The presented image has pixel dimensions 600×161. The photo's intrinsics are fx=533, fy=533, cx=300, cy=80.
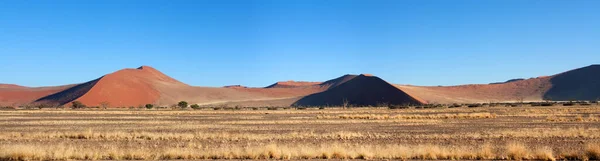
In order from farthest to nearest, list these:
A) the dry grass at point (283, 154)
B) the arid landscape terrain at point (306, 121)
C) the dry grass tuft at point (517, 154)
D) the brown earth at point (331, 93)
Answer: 1. the brown earth at point (331, 93)
2. the arid landscape terrain at point (306, 121)
3. the dry grass at point (283, 154)
4. the dry grass tuft at point (517, 154)

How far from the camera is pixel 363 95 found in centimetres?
12125

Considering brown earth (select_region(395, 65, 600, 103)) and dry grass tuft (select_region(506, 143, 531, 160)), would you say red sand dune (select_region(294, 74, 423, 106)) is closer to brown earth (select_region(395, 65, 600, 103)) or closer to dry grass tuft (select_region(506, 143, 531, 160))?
brown earth (select_region(395, 65, 600, 103))

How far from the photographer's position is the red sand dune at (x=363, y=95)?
10931 cm

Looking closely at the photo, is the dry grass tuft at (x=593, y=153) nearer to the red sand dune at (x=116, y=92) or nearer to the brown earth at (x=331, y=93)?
the brown earth at (x=331, y=93)

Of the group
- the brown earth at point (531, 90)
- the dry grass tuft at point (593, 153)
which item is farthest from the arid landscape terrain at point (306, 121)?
the brown earth at point (531, 90)

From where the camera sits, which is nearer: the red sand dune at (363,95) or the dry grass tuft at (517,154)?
the dry grass tuft at (517,154)

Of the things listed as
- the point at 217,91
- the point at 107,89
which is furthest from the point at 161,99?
the point at 217,91

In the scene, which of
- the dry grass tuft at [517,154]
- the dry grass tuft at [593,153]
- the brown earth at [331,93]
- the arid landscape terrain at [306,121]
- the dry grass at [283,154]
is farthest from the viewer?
the brown earth at [331,93]

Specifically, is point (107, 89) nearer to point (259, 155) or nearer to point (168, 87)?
point (168, 87)

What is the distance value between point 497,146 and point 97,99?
109 metres

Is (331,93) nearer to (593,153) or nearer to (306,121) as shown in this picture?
(306,121)

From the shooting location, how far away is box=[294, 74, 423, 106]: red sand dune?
10931 cm

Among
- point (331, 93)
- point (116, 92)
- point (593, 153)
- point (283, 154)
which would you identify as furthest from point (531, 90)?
point (283, 154)

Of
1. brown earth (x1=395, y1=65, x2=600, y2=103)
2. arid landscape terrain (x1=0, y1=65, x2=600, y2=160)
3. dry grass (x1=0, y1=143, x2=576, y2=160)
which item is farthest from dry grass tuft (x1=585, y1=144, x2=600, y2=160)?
brown earth (x1=395, y1=65, x2=600, y2=103)
